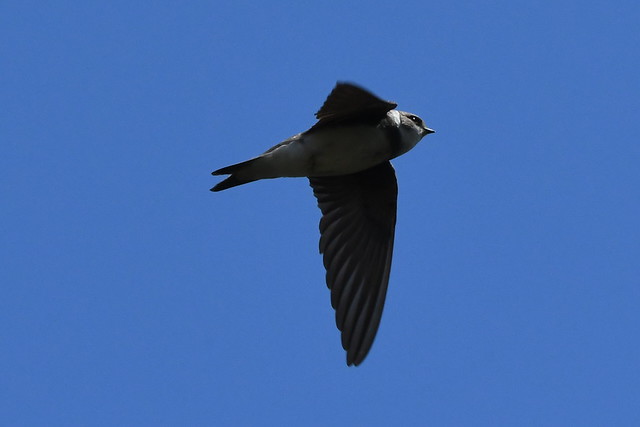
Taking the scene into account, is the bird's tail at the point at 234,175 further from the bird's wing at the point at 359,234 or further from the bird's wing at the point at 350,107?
the bird's wing at the point at 359,234

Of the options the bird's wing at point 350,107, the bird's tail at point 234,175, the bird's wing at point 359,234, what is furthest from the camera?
the bird's wing at point 359,234


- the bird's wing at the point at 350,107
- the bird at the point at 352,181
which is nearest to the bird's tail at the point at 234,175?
the bird at the point at 352,181

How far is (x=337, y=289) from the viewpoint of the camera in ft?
21.8

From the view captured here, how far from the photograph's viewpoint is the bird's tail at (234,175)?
6113 mm

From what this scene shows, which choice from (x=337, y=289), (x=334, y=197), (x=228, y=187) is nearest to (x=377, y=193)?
(x=334, y=197)

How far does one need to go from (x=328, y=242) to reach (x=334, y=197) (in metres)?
0.29

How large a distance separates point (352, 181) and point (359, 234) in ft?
1.06

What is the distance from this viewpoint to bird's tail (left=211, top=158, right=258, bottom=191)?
241 inches

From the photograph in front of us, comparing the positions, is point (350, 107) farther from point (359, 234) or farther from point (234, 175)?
point (359, 234)

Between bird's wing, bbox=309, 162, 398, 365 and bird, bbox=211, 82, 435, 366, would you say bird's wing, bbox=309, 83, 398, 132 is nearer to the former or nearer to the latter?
bird, bbox=211, 82, 435, 366

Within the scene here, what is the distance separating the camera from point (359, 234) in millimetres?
6926

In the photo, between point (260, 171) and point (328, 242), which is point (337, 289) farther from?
point (260, 171)

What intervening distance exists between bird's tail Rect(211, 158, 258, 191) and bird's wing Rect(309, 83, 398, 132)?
1.38 ft

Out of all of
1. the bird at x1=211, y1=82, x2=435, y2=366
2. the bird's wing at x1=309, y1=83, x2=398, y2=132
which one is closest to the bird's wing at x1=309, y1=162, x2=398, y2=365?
the bird at x1=211, y1=82, x2=435, y2=366
